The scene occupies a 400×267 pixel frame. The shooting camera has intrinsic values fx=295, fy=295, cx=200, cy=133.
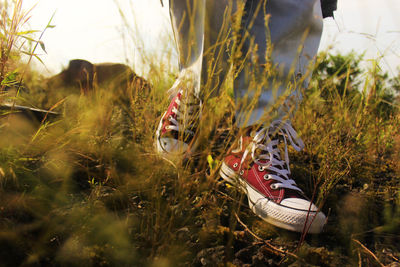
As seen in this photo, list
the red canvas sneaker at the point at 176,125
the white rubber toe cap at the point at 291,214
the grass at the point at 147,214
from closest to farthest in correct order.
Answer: the grass at the point at 147,214, the white rubber toe cap at the point at 291,214, the red canvas sneaker at the point at 176,125

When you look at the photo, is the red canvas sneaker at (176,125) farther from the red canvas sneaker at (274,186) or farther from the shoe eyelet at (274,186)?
the shoe eyelet at (274,186)

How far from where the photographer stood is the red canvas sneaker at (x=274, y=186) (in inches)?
43.3

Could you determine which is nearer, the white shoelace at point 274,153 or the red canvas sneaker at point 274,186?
the red canvas sneaker at point 274,186

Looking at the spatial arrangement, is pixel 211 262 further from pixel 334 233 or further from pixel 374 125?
pixel 374 125

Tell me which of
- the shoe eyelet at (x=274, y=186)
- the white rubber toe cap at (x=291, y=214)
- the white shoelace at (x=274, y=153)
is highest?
the white shoelace at (x=274, y=153)

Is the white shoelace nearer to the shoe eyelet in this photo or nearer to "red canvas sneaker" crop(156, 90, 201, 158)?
the shoe eyelet

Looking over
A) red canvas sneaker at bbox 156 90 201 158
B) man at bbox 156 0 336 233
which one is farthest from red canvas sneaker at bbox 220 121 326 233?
red canvas sneaker at bbox 156 90 201 158

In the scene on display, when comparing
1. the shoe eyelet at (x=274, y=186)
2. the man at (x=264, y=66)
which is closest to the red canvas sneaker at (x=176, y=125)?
the man at (x=264, y=66)

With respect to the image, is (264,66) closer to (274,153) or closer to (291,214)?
(274,153)

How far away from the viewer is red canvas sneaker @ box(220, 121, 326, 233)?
1101 millimetres

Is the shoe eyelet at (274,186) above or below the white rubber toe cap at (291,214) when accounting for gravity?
above

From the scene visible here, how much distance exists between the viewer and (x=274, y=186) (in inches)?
48.6

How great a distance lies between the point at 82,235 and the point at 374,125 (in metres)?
1.58

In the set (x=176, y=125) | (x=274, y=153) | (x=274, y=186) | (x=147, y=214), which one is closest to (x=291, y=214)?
(x=274, y=186)
